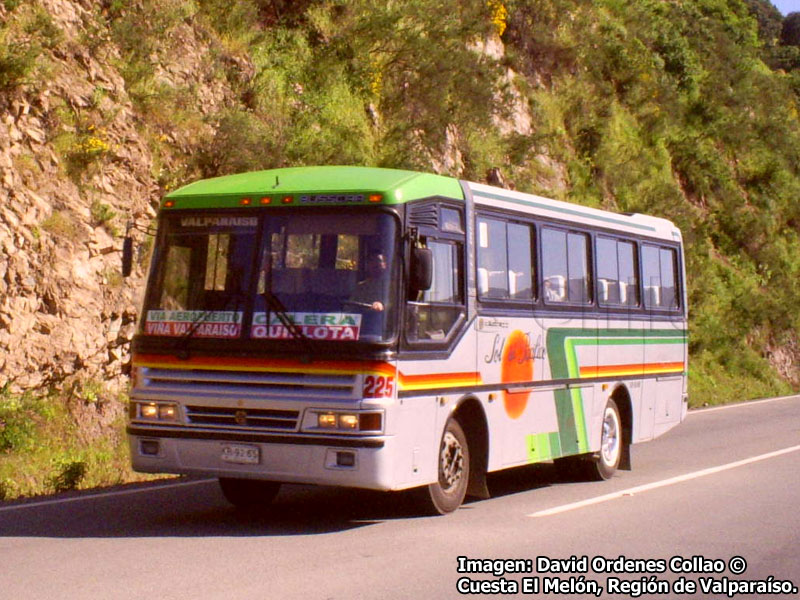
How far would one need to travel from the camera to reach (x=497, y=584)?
816 centimetres

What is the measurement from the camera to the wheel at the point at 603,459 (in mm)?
14391

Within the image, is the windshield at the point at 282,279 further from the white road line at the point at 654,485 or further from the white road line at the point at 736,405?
the white road line at the point at 736,405

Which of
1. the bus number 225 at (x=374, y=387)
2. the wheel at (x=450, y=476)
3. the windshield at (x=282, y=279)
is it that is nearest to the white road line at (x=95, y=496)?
the windshield at (x=282, y=279)

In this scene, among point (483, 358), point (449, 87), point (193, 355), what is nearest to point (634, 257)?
point (483, 358)

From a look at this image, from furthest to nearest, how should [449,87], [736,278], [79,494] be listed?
1. [736,278]
2. [449,87]
3. [79,494]

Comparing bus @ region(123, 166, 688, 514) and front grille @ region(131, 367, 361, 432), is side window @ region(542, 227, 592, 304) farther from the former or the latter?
front grille @ region(131, 367, 361, 432)

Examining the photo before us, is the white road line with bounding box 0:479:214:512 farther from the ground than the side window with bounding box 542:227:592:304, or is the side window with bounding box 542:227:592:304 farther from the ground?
the side window with bounding box 542:227:592:304

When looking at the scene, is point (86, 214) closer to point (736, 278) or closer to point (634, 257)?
point (634, 257)

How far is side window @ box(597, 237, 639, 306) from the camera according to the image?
47.5 feet

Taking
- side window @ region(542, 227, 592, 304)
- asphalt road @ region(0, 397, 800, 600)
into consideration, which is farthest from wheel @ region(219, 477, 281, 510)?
side window @ region(542, 227, 592, 304)

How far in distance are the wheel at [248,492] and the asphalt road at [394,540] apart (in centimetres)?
20

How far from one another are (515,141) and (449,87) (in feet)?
15.3

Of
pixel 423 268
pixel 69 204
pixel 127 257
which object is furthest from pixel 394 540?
pixel 69 204

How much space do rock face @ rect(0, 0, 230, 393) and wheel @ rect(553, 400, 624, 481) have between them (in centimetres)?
612
